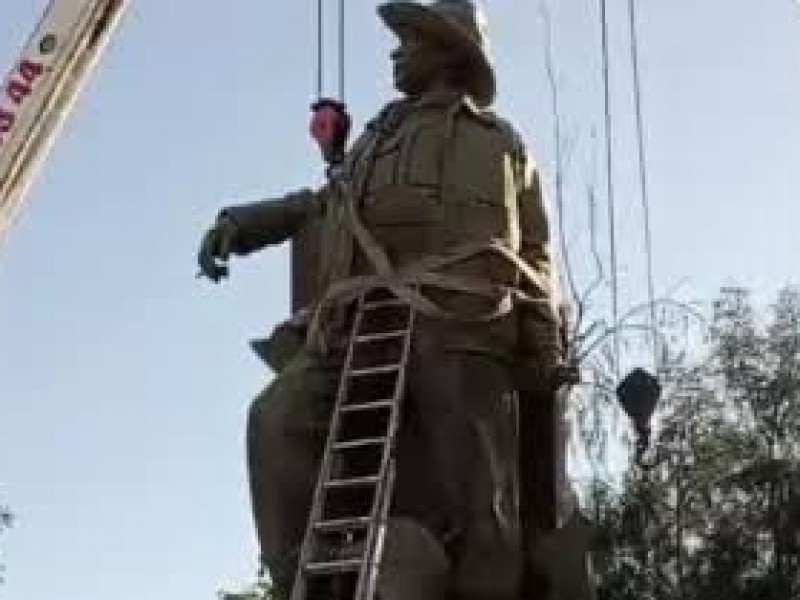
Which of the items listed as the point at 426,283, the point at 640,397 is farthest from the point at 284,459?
the point at 640,397

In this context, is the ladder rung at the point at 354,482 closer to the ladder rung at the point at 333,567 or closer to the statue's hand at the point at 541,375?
the ladder rung at the point at 333,567

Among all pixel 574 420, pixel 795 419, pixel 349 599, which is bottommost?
pixel 349 599

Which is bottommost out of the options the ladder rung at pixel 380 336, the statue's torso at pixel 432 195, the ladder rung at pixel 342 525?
the ladder rung at pixel 342 525

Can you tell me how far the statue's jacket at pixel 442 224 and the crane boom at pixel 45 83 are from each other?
4.39 metres

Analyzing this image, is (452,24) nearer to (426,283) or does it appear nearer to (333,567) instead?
(426,283)

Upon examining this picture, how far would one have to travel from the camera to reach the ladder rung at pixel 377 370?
6543 millimetres

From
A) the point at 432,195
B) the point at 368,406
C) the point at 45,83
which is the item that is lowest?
the point at 368,406

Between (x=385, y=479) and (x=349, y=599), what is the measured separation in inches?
15.9

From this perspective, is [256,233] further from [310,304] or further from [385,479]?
[385,479]

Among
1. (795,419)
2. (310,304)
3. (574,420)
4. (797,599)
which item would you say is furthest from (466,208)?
(795,419)

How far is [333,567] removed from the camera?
6109 millimetres

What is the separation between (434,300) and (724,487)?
49.7ft

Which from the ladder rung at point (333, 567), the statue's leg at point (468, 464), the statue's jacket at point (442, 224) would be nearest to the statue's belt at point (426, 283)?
the statue's jacket at point (442, 224)

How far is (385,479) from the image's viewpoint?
249 inches
